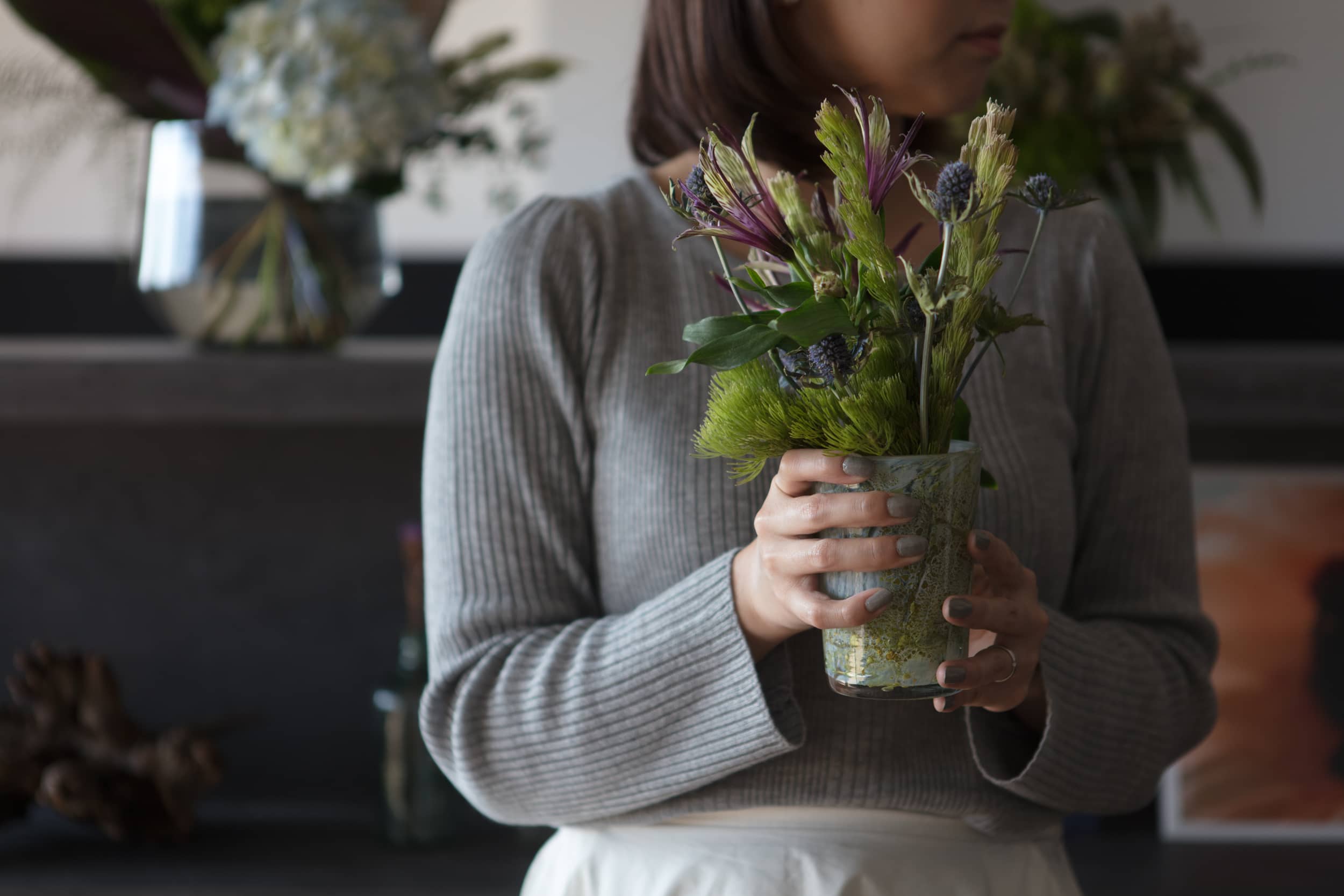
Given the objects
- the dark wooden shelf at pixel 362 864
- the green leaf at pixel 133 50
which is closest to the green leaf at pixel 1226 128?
the dark wooden shelf at pixel 362 864

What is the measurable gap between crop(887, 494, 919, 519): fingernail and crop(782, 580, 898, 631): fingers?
3 centimetres

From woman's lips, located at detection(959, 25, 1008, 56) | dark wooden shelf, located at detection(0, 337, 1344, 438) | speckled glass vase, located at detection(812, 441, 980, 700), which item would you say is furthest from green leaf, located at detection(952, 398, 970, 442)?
dark wooden shelf, located at detection(0, 337, 1344, 438)

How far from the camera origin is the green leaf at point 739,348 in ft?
1.58

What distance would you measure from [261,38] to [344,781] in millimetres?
750

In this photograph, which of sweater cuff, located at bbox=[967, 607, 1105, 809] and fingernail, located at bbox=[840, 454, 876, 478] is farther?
sweater cuff, located at bbox=[967, 607, 1105, 809]

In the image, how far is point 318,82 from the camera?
1014mm

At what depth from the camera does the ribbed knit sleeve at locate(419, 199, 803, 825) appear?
2.17 feet

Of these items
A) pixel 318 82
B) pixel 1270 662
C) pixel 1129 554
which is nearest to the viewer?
pixel 1129 554

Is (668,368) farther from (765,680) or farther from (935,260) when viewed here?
(765,680)

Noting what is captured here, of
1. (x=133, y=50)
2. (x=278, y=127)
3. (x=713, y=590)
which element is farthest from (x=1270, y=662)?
(x=133, y=50)

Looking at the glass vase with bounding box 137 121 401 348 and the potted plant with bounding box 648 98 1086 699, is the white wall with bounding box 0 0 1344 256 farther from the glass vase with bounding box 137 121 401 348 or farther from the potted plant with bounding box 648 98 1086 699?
A: the potted plant with bounding box 648 98 1086 699

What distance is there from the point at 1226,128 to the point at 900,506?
2.65 ft

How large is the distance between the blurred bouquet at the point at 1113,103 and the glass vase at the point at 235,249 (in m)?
0.60

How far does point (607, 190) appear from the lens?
81 cm
